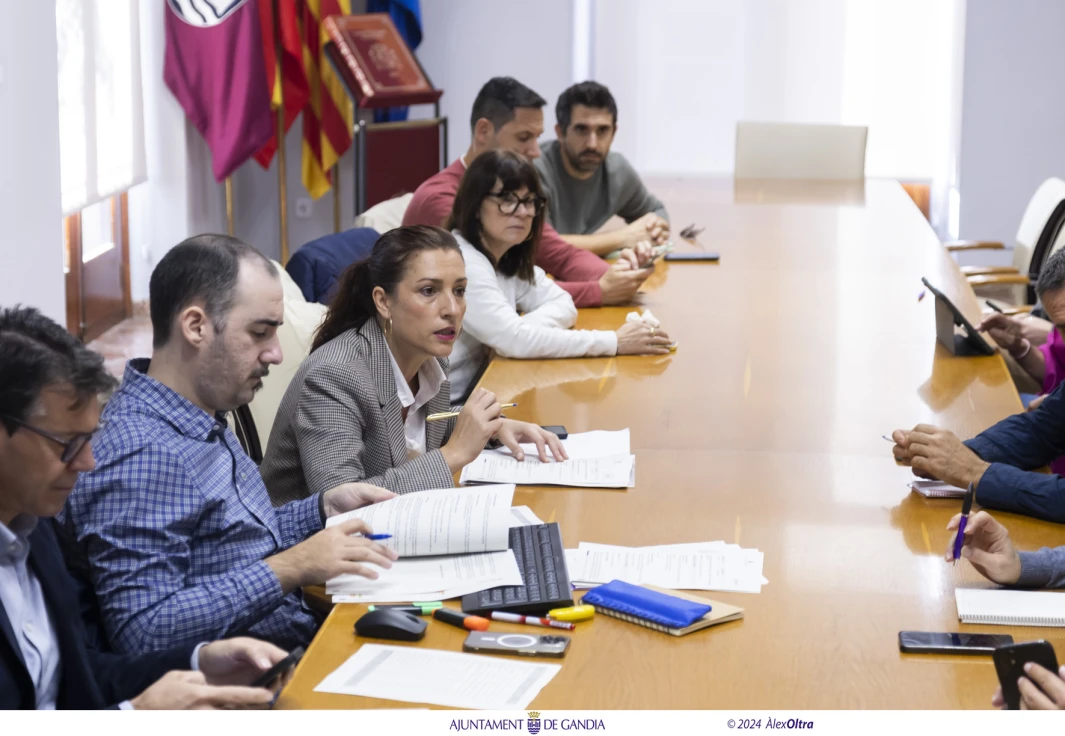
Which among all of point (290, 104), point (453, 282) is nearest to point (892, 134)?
point (290, 104)

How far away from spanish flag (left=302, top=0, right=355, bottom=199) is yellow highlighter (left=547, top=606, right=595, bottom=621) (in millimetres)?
4963

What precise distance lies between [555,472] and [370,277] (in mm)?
525

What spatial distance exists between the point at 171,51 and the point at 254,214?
1.22 meters

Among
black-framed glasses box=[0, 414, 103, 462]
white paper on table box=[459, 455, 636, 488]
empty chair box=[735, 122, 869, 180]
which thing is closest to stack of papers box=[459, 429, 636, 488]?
white paper on table box=[459, 455, 636, 488]

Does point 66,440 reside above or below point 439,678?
above

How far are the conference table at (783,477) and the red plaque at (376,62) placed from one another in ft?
6.84

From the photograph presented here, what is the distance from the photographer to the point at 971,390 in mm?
2729

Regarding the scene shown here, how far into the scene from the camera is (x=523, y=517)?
1.94 m

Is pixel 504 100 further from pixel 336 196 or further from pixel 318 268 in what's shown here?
pixel 336 196

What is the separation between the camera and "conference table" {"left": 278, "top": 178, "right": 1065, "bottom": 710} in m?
1.45

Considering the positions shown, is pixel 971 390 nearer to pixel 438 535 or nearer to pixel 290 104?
pixel 438 535

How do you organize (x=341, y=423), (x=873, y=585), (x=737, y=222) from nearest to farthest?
(x=873, y=585) → (x=341, y=423) → (x=737, y=222)

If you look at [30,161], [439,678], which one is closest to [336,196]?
[30,161]
